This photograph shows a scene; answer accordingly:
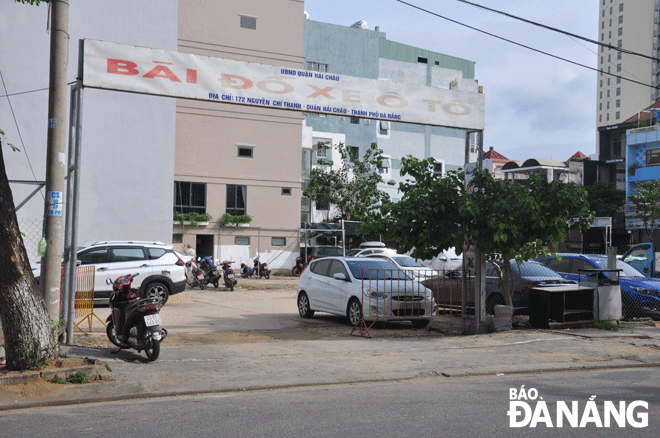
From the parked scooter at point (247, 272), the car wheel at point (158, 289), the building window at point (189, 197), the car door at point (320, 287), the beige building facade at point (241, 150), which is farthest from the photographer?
the beige building facade at point (241, 150)

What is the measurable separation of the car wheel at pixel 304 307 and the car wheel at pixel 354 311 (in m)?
1.94

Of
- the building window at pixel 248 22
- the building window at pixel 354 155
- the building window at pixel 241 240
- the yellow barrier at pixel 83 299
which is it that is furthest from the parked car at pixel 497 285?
the building window at pixel 354 155

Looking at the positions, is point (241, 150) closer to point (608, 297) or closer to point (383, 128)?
point (383, 128)

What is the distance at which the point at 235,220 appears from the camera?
36.3 m

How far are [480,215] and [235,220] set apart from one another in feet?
81.4

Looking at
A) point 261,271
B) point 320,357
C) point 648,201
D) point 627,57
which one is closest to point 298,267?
point 261,271

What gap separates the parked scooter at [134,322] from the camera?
382 inches

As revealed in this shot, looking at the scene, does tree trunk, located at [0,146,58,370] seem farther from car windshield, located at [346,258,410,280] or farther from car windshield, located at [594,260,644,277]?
car windshield, located at [594,260,644,277]

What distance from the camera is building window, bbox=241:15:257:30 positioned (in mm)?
36781

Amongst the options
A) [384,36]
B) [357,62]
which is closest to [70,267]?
[357,62]

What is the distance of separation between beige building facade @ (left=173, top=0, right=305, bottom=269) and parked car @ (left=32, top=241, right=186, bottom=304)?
16400mm

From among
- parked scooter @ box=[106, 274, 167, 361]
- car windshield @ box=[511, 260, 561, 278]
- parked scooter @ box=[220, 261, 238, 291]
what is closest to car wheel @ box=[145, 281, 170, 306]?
parked scooter @ box=[220, 261, 238, 291]

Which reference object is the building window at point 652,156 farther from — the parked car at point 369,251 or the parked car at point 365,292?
the parked car at point 365,292

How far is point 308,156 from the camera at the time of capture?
150ft
